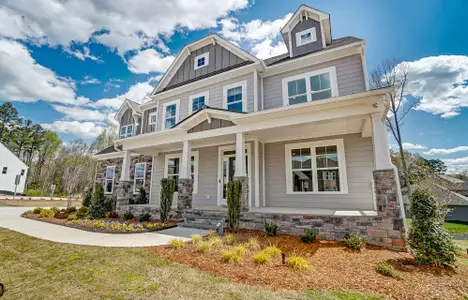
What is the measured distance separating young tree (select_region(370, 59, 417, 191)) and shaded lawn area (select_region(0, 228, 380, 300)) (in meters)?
14.7

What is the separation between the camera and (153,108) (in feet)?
43.5

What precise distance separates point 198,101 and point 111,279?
8689 mm

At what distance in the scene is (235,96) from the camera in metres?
9.46

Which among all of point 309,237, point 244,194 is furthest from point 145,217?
point 309,237

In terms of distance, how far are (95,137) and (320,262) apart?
3881cm

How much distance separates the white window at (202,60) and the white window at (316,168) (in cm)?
622

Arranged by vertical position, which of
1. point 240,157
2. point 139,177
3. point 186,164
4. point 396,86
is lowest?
point 139,177

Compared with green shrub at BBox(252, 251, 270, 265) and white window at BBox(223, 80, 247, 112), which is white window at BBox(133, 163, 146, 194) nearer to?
white window at BBox(223, 80, 247, 112)

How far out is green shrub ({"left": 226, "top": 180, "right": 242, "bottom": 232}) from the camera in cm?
631

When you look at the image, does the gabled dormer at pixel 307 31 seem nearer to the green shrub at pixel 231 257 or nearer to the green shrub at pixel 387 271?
the green shrub at pixel 387 271

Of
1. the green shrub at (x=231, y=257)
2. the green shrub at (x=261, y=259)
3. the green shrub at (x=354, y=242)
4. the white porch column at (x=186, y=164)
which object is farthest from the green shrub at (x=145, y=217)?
the green shrub at (x=354, y=242)

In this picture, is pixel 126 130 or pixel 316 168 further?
pixel 126 130

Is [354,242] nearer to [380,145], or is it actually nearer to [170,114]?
[380,145]

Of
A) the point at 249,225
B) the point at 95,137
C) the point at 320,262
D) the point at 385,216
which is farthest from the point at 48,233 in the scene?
the point at 95,137
